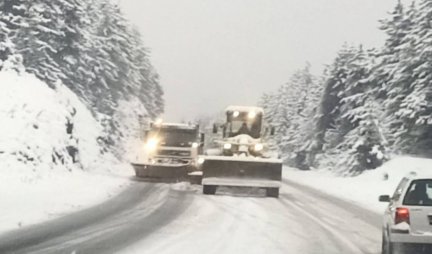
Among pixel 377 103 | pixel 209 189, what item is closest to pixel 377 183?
pixel 209 189

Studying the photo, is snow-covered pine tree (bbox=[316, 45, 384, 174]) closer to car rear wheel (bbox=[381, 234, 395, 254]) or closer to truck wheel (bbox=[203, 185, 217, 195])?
truck wheel (bbox=[203, 185, 217, 195])

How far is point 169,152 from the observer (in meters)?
29.8

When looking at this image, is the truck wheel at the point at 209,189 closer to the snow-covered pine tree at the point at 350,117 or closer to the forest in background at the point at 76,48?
the forest in background at the point at 76,48

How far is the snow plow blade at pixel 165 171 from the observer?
2914 centimetres

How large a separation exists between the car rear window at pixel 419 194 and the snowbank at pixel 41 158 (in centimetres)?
752

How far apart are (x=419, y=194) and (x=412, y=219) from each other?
21.4 inches

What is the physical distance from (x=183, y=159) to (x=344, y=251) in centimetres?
1882

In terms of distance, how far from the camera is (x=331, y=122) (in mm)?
68125

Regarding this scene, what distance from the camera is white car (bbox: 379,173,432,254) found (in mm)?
8875

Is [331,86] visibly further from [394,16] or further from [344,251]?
[344,251]

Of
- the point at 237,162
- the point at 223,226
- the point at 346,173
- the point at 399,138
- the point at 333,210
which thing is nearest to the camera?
the point at 223,226

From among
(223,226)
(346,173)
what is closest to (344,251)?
(223,226)

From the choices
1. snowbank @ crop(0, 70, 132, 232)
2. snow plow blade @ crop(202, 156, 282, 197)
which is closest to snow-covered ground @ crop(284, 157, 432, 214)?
snow plow blade @ crop(202, 156, 282, 197)

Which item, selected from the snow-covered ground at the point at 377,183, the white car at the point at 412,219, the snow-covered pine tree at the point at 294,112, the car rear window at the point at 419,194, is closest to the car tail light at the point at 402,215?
the white car at the point at 412,219
